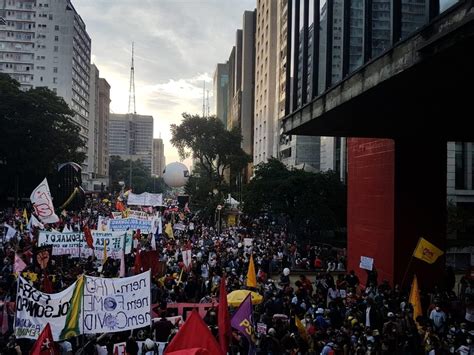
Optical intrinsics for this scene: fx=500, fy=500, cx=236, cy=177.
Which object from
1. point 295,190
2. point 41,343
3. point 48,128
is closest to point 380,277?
point 41,343

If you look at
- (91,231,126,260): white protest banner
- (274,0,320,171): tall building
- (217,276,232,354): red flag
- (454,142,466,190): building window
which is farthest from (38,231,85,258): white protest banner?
(274,0,320,171): tall building

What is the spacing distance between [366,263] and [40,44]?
311ft

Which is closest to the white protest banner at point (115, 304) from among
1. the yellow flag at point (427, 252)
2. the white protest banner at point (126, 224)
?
the yellow flag at point (427, 252)

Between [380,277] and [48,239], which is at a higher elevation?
[48,239]

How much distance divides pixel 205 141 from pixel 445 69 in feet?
185

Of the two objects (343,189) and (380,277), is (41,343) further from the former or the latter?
(343,189)

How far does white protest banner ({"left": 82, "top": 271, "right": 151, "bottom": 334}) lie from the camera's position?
8.66 meters

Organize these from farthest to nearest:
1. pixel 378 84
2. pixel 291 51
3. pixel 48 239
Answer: pixel 291 51 < pixel 48 239 < pixel 378 84

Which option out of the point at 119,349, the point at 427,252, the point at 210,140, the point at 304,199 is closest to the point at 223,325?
the point at 119,349

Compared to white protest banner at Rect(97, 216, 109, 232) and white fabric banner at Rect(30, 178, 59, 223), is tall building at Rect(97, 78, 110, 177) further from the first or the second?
white fabric banner at Rect(30, 178, 59, 223)

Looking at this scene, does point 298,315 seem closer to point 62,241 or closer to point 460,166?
point 62,241

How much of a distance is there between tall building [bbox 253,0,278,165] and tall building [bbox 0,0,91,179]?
39.7m

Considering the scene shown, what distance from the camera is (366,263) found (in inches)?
731

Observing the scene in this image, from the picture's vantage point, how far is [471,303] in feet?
38.9
